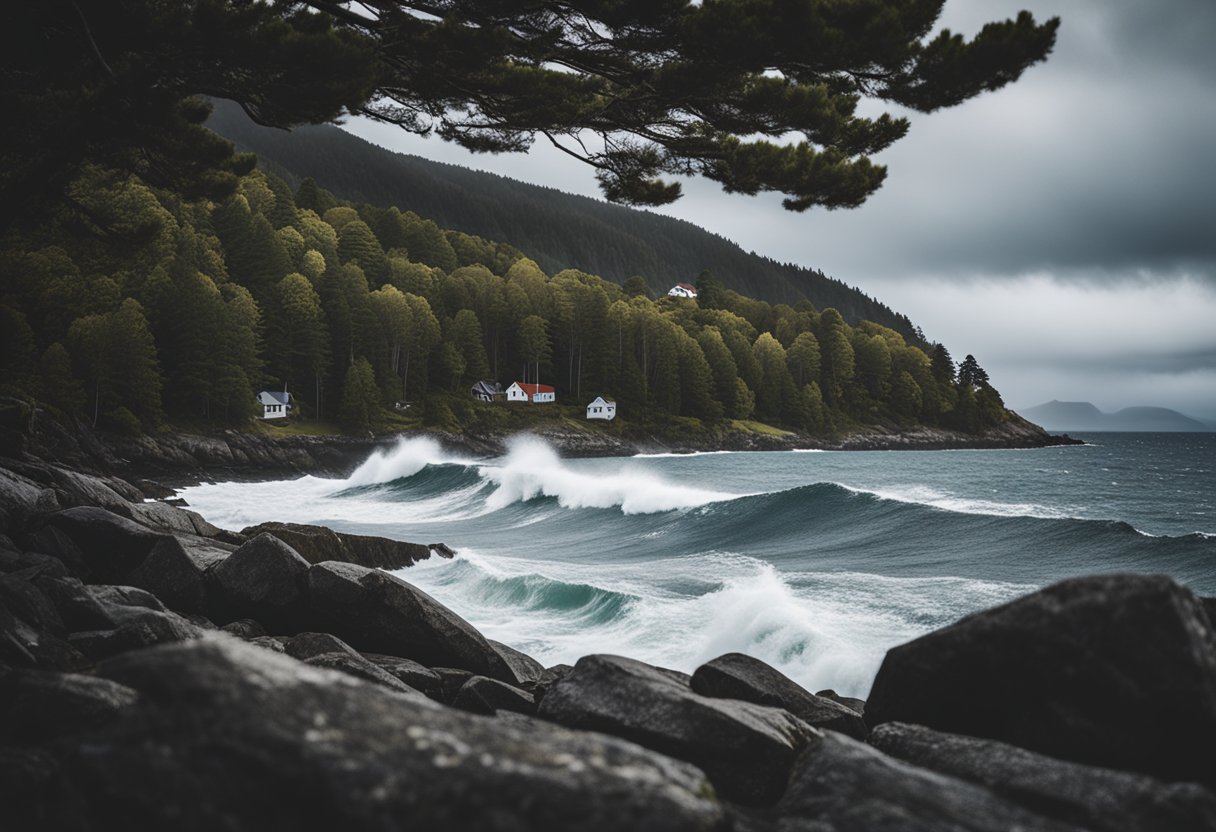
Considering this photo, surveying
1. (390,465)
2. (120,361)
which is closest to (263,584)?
(390,465)

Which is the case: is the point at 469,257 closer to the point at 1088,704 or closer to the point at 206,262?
the point at 206,262

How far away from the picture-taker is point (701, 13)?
7.75 metres

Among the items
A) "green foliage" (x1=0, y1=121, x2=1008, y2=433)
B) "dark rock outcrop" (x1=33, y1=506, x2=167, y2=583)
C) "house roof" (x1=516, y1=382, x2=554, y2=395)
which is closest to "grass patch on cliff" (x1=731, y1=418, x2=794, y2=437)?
"green foliage" (x1=0, y1=121, x2=1008, y2=433)

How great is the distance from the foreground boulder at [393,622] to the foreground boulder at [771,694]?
3029 millimetres

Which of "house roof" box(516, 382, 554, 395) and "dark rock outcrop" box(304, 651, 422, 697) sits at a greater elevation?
"house roof" box(516, 382, 554, 395)

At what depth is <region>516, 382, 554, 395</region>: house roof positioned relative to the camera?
8627 cm

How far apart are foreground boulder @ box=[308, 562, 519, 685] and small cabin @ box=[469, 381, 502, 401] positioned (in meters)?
72.8

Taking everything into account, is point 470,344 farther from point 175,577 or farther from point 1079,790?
point 1079,790

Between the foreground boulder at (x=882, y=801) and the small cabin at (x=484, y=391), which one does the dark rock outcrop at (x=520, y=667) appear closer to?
the foreground boulder at (x=882, y=801)

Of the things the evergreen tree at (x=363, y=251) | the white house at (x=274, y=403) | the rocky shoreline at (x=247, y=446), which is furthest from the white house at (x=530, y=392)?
the white house at (x=274, y=403)

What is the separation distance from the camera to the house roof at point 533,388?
283ft

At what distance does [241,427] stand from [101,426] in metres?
9.55

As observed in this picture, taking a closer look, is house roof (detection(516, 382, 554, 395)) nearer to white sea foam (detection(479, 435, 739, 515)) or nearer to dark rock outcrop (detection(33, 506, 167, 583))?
white sea foam (detection(479, 435, 739, 515))

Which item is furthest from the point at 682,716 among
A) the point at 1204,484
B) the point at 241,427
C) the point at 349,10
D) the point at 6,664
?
the point at 1204,484
